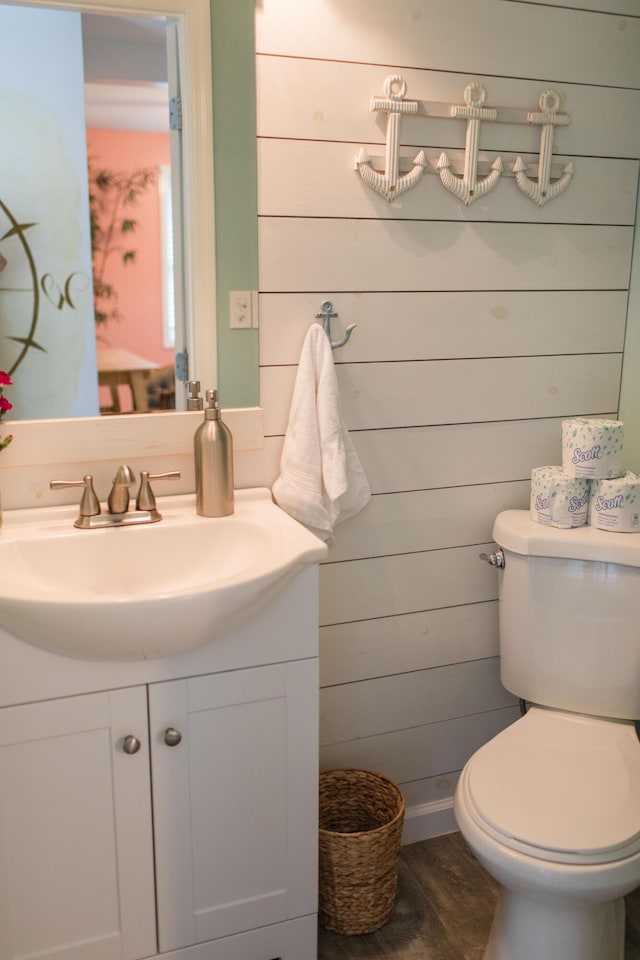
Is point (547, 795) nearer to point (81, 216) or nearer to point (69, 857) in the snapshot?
point (69, 857)

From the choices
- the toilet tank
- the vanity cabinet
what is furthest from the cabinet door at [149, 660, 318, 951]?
the toilet tank

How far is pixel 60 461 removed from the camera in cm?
171

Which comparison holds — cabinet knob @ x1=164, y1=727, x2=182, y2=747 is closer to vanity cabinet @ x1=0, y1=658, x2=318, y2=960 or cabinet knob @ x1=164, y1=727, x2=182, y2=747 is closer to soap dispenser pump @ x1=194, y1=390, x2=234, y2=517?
vanity cabinet @ x1=0, y1=658, x2=318, y2=960

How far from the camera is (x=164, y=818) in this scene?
1548 millimetres

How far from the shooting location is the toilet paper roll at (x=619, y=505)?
6.07ft

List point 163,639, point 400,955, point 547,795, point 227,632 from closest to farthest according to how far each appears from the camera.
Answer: point 163,639
point 227,632
point 547,795
point 400,955

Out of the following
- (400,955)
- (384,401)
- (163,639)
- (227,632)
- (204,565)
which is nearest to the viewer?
(163,639)

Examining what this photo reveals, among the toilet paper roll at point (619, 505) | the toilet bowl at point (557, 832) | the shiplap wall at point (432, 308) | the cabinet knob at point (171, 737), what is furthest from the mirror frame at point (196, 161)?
the toilet bowl at point (557, 832)

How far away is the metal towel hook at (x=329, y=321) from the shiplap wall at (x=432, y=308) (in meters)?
0.02

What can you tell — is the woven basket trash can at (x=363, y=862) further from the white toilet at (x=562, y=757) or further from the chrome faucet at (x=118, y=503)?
the chrome faucet at (x=118, y=503)

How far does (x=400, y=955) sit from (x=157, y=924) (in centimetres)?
55

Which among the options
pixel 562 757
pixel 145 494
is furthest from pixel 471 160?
pixel 562 757

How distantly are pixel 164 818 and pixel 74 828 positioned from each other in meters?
0.15

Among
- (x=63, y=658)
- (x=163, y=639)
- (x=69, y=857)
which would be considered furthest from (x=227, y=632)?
(x=69, y=857)
